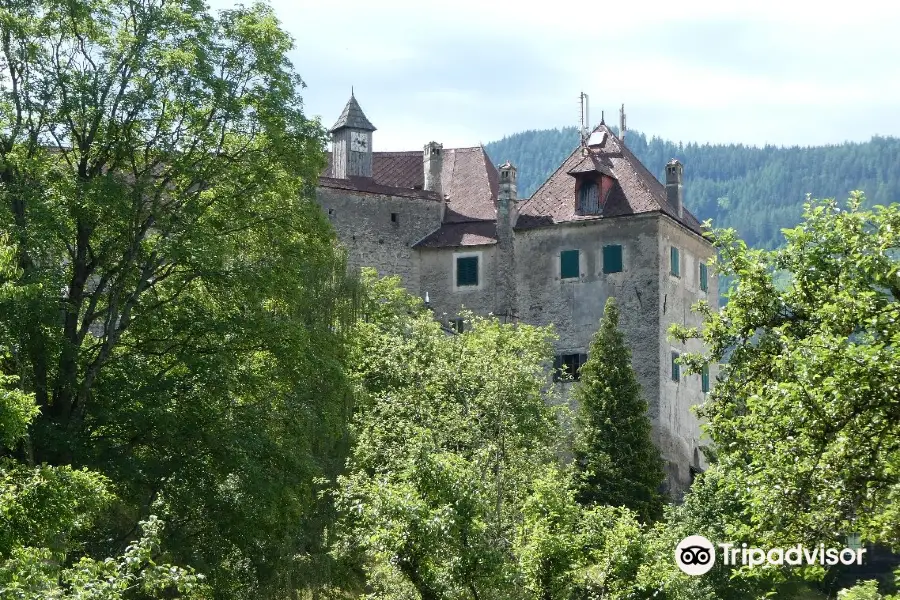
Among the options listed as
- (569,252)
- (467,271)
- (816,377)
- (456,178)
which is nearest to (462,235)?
(467,271)

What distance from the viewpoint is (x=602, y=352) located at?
44.9m

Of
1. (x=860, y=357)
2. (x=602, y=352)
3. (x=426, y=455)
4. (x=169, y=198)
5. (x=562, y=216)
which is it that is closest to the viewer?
(x=860, y=357)

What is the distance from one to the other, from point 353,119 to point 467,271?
26.1 ft

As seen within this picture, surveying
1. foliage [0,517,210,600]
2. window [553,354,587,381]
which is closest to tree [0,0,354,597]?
foliage [0,517,210,600]

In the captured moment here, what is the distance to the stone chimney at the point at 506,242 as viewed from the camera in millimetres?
52094

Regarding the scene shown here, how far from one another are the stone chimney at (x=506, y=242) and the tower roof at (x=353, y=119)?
21.7ft

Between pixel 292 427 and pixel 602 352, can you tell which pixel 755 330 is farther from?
pixel 602 352

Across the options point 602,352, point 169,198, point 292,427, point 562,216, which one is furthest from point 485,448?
point 562,216

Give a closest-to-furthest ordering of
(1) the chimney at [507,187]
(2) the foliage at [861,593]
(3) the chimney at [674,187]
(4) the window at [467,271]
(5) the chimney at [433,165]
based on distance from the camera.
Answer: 1. (2) the foliage at [861,593]
2. (1) the chimney at [507,187]
3. (4) the window at [467,271]
4. (3) the chimney at [674,187]
5. (5) the chimney at [433,165]

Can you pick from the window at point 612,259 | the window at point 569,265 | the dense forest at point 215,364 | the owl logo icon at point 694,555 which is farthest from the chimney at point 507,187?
the owl logo icon at point 694,555

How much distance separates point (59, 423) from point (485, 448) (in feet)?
29.0

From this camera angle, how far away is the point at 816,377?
17.9 metres

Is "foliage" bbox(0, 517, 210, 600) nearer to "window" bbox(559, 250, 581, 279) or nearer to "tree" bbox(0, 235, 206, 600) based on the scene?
"tree" bbox(0, 235, 206, 600)

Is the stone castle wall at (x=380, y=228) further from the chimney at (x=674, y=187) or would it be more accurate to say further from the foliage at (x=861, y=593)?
the foliage at (x=861, y=593)
